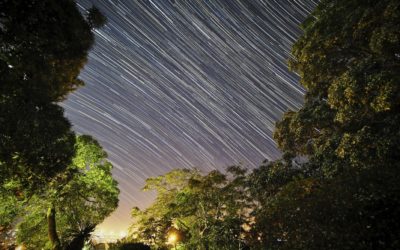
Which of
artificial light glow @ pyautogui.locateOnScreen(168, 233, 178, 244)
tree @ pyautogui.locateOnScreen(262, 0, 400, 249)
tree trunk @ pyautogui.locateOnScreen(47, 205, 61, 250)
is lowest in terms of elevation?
tree trunk @ pyautogui.locateOnScreen(47, 205, 61, 250)

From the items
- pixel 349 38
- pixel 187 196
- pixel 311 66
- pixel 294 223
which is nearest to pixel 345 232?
pixel 294 223

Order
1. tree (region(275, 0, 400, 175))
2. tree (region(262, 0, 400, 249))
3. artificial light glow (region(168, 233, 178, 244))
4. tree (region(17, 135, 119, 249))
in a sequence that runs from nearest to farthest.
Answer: tree (region(262, 0, 400, 249)) → tree (region(275, 0, 400, 175)) → tree (region(17, 135, 119, 249)) → artificial light glow (region(168, 233, 178, 244))

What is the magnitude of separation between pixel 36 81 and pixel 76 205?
454 inches

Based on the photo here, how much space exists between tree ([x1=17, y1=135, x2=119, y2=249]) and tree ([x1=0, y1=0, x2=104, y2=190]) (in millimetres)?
6141

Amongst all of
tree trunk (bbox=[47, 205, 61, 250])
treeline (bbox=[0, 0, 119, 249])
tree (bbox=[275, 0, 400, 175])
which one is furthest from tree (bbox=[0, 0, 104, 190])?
tree (bbox=[275, 0, 400, 175])

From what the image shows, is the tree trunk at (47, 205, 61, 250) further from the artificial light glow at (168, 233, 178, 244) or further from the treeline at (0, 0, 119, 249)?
the artificial light glow at (168, 233, 178, 244)

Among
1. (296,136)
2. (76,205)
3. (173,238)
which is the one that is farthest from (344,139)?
(76,205)

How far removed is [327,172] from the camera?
12.1 meters

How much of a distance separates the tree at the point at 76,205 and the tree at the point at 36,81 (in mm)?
6141

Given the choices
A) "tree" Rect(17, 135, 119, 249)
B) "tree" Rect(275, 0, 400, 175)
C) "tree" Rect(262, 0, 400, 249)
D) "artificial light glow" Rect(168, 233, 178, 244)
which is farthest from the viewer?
"artificial light glow" Rect(168, 233, 178, 244)

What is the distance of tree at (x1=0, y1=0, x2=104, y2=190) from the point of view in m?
9.29

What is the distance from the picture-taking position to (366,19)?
1095cm

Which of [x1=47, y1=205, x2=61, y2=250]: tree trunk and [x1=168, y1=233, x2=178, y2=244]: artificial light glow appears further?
[x1=168, y1=233, x2=178, y2=244]: artificial light glow

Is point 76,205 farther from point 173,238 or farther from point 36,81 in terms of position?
point 36,81
